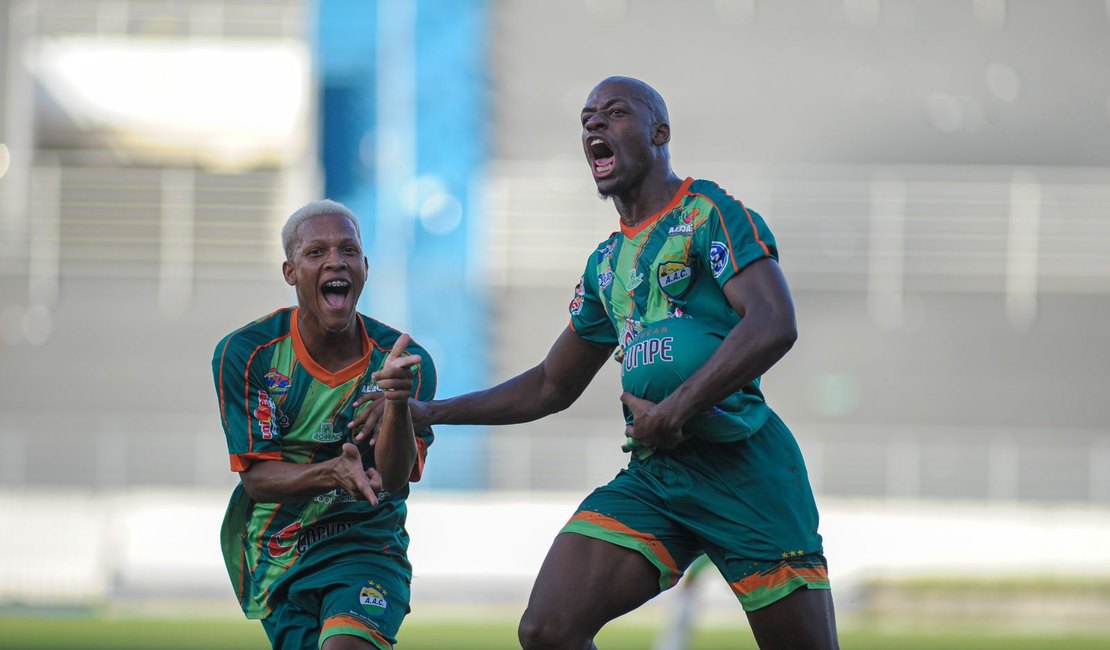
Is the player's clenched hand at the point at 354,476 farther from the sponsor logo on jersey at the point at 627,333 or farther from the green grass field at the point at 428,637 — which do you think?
the green grass field at the point at 428,637

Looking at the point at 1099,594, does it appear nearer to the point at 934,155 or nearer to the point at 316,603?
the point at 934,155

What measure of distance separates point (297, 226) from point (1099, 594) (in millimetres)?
12520

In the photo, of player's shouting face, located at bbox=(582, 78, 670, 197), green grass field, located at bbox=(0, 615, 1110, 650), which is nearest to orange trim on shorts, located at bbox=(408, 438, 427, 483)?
player's shouting face, located at bbox=(582, 78, 670, 197)

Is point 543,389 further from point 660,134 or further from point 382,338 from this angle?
point 660,134

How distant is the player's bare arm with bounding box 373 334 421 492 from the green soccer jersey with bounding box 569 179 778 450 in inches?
30.0

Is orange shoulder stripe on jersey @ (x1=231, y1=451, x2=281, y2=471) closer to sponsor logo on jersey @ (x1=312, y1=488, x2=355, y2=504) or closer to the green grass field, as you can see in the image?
sponsor logo on jersey @ (x1=312, y1=488, x2=355, y2=504)

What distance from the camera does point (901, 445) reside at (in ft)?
67.5

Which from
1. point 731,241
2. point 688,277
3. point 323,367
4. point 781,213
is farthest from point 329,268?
point 781,213

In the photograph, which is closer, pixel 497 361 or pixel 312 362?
pixel 312 362

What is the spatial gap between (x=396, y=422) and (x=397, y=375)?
0.77 ft

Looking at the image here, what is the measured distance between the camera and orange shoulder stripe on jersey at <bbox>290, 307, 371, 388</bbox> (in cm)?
521

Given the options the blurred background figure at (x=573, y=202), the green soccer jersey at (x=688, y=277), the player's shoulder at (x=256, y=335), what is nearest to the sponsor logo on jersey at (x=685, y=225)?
the green soccer jersey at (x=688, y=277)

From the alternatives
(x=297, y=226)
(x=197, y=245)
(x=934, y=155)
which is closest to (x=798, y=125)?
(x=934, y=155)

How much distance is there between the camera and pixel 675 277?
4.99m
